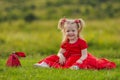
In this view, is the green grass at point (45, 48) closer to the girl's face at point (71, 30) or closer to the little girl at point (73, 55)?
the little girl at point (73, 55)

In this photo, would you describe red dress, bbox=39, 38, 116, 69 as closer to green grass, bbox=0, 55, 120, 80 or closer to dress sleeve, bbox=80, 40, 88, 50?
dress sleeve, bbox=80, 40, 88, 50

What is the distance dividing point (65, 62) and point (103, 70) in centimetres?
104

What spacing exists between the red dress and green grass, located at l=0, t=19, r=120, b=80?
367 mm

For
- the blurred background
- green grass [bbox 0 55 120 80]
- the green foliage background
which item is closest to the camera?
green grass [bbox 0 55 120 80]

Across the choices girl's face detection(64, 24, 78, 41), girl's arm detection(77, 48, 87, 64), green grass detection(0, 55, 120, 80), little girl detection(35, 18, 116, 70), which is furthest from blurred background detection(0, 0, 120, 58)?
green grass detection(0, 55, 120, 80)

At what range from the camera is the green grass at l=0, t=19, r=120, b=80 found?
345 inches

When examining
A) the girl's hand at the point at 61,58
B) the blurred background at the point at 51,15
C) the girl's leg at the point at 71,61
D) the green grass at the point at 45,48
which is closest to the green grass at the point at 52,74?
the green grass at the point at 45,48

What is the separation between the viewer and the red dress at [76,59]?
1006 centimetres

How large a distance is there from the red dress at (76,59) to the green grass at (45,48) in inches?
14.5

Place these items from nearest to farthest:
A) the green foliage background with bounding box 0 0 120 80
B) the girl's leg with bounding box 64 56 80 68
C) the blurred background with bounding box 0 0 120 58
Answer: the green foliage background with bounding box 0 0 120 80 < the girl's leg with bounding box 64 56 80 68 < the blurred background with bounding box 0 0 120 58

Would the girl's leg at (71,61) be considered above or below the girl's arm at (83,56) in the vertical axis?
below

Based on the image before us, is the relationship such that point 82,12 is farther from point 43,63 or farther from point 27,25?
point 43,63

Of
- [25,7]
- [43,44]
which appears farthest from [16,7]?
[43,44]

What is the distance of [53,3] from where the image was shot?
39219 millimetres
